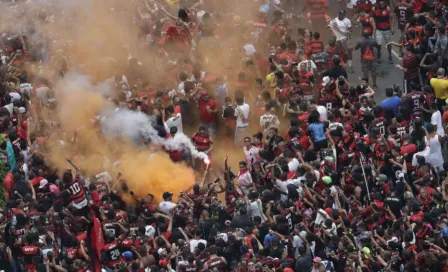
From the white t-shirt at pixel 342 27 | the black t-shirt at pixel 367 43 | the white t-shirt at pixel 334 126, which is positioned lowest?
the white t-shirt at pixel 334 126

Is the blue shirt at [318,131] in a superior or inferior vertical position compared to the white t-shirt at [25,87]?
inferior

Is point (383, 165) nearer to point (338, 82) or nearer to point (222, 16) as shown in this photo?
point (338, 82)

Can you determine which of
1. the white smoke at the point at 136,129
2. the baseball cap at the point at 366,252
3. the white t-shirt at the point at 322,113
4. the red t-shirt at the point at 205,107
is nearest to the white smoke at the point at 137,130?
the white smoke at the point at 136,129

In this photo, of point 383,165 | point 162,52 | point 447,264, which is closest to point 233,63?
point 162,52

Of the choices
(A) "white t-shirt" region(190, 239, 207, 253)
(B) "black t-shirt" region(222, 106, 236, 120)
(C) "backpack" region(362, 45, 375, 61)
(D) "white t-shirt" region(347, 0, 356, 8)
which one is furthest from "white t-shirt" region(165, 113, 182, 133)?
(D) "white t-shirt" region(347, 0, 356, 8)

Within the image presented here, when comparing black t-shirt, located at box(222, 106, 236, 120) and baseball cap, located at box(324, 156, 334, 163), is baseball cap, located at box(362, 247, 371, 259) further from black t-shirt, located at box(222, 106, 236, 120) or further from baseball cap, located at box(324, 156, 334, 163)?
black t-shirt, located at box(222, 106, 236, 120)

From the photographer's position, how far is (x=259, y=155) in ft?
77.8

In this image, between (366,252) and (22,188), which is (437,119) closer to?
(366,252)

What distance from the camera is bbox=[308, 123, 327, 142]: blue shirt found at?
77.4ft

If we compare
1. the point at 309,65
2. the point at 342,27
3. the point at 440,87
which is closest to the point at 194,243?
the point at 309,65

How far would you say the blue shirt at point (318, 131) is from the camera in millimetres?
23594

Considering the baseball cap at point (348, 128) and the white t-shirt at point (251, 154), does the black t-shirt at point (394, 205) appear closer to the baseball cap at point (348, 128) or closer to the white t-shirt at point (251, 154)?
the baseball cap at point (348, 128)

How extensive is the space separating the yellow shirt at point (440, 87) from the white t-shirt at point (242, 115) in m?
3.59

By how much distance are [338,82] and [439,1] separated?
155 inches
